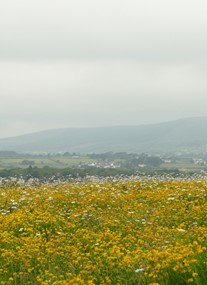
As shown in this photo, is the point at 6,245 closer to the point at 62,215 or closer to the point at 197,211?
the point at 62,215

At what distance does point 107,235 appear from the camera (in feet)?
41.2

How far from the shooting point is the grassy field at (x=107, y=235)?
895 centimetres

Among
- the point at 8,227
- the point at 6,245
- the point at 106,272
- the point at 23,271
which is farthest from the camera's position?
the point at 8,227

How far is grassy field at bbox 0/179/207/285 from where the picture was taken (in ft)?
29.3

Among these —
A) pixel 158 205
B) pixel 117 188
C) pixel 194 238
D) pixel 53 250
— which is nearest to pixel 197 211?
pixel 158 205

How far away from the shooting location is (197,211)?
1462 cm

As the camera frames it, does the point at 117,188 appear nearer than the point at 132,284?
No

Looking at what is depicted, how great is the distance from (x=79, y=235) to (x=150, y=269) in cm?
455

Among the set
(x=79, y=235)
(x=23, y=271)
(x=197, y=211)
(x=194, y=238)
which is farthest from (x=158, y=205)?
(x=23, y=271)

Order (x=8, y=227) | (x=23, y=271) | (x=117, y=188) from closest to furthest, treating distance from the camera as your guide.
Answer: (x=23, y=271)
(x=8, y=227)
(x=117, y=188)

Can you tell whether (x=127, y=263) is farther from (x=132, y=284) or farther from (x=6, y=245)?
(x=6, y=245)

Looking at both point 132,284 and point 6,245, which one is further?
point 6,245

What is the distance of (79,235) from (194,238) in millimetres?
3368

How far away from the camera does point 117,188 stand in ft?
71.3
